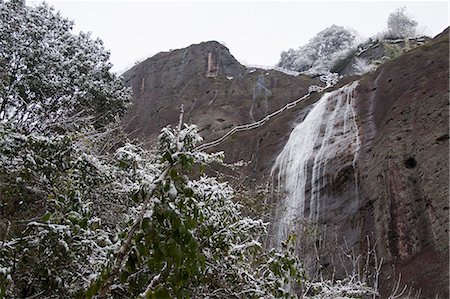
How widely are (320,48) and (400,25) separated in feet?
31.6

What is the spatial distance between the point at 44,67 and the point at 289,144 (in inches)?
419

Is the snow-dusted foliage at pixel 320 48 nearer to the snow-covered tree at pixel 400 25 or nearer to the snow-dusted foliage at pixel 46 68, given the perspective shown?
the snow-covered tree at pixel 400 25

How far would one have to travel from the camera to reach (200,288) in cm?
493

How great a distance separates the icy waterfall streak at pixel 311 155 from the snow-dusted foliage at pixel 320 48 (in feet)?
→ 82.4

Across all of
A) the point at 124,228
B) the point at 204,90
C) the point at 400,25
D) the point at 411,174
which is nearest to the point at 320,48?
the point at 400,25

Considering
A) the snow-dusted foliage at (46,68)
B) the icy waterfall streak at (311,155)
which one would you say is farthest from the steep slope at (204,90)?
the snow-dusted foliage at (46,68)

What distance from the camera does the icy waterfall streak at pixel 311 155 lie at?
14.8 metres

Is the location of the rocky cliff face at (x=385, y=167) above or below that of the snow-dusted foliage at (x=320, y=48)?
below

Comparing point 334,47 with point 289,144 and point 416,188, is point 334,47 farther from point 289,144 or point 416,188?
point 416,188

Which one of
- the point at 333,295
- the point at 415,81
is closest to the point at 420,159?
the point at 415,81

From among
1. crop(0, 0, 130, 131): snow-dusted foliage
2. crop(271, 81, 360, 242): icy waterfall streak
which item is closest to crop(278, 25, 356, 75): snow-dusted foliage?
crop(271, 81, 360, 242): icy waterfall streak

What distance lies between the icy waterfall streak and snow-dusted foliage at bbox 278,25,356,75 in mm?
25108

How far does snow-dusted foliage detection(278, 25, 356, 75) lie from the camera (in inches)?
1798

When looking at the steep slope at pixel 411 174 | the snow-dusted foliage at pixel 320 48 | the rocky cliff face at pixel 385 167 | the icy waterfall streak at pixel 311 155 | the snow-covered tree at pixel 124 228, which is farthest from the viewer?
the snow-dusted foliage at pixel 320 48
